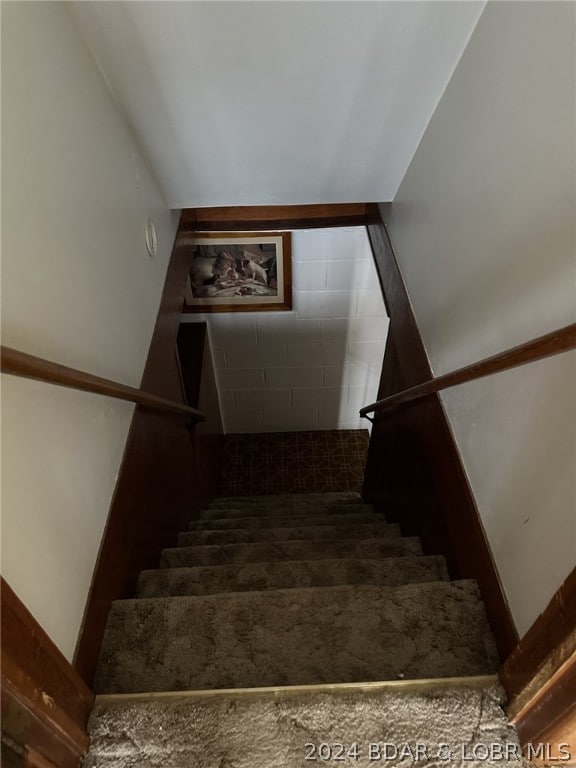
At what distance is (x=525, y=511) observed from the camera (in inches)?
43.3

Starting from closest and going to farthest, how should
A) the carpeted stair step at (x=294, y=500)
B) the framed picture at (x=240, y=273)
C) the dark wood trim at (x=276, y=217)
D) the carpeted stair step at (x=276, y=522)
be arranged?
the carpeted stair step at (x=276, y=522) → the dark wood trim at (x=276, y=217) → the framed picture at (x=240, y=273) → the carpeted stair step at (x=294, y=500)

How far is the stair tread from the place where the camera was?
285 cm

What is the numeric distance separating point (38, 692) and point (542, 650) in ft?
3.30

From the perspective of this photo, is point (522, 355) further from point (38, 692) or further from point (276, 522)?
point (276, 522)

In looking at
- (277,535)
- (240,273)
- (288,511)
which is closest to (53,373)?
(277,535)

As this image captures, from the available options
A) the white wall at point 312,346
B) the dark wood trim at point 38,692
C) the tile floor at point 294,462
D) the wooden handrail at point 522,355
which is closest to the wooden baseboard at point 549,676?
the wooden handrail at point 522,355

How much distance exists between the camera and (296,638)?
1239 millimetres

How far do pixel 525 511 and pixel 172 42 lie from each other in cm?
162

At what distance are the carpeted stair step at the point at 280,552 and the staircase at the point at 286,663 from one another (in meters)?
0.20

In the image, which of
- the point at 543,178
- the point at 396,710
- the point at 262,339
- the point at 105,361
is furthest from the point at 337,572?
the point at 262,339

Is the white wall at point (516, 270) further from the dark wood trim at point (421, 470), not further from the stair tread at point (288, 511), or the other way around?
the stair tread at point (288, 511)

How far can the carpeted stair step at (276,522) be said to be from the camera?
7.76ft

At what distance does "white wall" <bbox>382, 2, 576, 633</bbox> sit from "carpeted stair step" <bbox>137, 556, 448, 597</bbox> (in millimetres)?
394

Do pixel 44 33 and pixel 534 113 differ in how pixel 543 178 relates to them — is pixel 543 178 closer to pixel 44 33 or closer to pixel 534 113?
pixel 534 113
